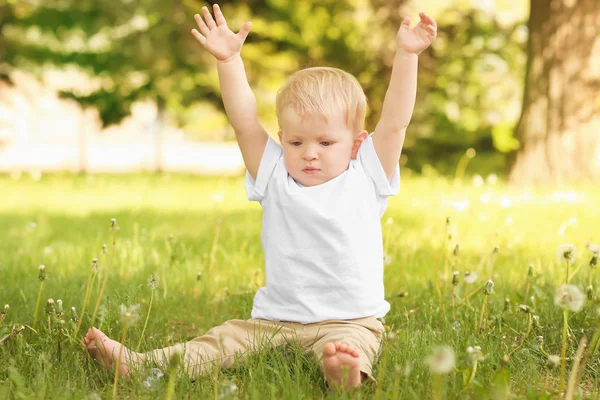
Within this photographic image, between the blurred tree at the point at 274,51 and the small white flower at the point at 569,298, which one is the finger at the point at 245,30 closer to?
the small white flower at the point at 569,298

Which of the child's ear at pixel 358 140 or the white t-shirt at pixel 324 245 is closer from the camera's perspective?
the white t-shirt at pixel 324 245

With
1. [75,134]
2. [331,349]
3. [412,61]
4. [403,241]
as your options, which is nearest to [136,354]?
[331,349]

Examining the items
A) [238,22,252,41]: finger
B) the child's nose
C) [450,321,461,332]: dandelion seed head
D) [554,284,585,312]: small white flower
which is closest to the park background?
[450,321,461,332]: dandelion seed head

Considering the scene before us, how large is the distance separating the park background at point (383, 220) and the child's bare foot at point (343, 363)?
49 millimetres

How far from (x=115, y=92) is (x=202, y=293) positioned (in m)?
10.3

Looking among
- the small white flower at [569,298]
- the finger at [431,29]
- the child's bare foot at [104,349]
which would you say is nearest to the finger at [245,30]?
the finger at [431,29]

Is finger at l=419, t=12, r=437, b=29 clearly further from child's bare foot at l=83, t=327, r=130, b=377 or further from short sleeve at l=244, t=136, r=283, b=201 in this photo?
child's bare foot at l=83, t=327, r=130, b=377

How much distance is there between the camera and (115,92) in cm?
1299

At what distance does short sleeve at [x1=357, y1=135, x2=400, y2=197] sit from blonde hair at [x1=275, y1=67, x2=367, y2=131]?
0.08m

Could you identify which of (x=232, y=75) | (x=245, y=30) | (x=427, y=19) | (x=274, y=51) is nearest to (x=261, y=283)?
(x=232, y=75)

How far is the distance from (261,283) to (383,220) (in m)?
1.70

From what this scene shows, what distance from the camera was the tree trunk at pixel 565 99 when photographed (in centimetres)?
779

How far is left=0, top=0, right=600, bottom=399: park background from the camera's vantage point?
232 cm

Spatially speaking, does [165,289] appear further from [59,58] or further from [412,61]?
[59,58]
